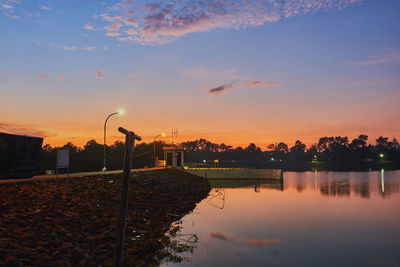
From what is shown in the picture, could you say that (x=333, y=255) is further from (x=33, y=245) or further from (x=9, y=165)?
(x=9, y=165)

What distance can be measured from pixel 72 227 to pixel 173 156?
168 ft

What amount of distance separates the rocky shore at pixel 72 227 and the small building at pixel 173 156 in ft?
135

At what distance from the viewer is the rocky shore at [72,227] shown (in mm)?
10922

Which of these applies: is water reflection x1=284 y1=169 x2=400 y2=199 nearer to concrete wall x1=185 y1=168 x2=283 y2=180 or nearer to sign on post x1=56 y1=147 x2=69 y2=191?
concrete wall x1=185 y1=168 x2=283 y2=180

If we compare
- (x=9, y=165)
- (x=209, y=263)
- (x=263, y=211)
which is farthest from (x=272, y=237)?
(x=9, y=165)

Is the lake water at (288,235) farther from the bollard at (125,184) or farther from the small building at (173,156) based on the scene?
the small building at (173,156)

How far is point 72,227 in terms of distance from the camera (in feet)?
47.2

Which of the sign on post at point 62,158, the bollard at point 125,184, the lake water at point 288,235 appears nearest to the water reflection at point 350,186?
the lake water at point 288,235

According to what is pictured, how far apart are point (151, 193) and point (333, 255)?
709 inches

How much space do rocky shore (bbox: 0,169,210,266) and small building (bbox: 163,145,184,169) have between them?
41026 millimetres

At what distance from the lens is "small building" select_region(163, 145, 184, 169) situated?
6538 cm

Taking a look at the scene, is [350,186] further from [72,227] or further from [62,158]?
[72,227]

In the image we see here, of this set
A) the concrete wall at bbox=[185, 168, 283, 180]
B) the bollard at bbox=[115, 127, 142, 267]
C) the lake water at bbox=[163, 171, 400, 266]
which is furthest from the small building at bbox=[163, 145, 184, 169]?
the bollard at bbox=[115, 127, 142, 267]

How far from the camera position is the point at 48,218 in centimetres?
1408
